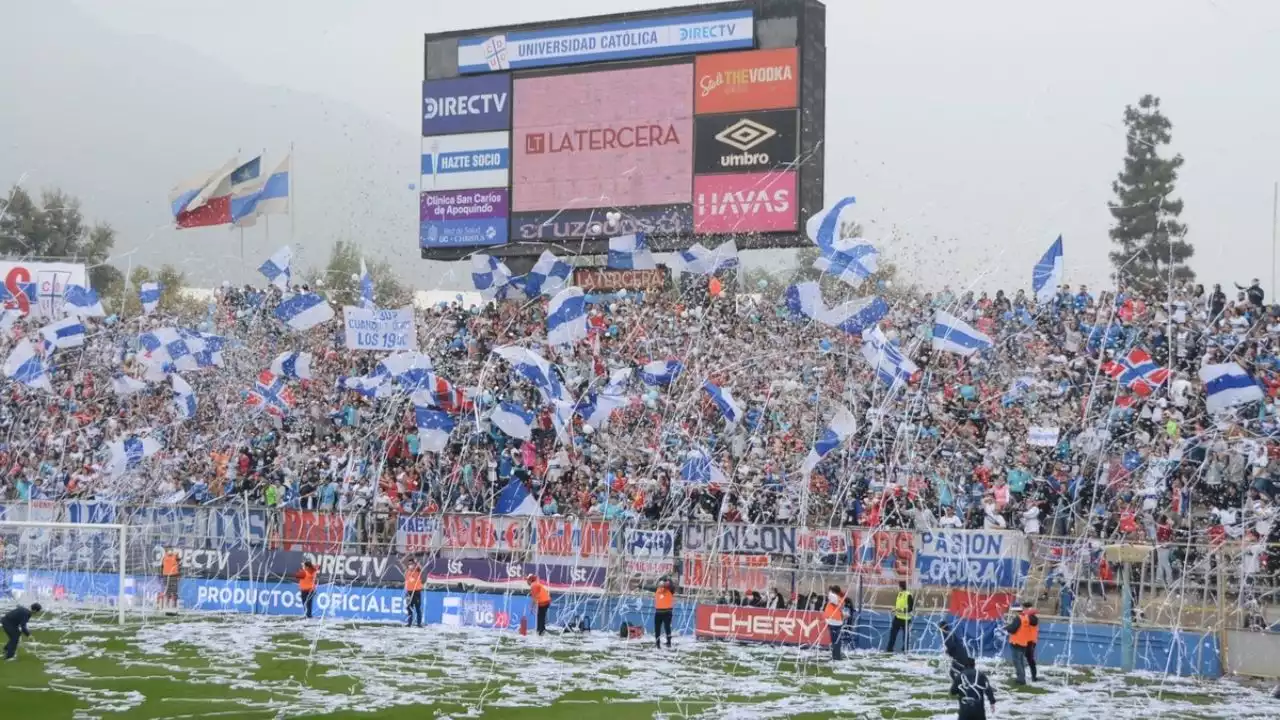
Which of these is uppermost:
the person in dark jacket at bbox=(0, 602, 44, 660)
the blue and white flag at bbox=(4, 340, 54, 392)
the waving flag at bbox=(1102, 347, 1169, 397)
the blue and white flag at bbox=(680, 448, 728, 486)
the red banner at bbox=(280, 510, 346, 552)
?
the blue and white flag at bbox=(4, 340, 54, 392)

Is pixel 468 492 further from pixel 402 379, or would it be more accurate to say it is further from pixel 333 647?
pixel 333 647

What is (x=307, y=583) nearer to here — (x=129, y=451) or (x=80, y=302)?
Result: (x=129, y=451)

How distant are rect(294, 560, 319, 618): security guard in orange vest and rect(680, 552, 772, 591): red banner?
783 centimetres

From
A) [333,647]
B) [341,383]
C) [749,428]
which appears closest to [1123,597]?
[749,428]

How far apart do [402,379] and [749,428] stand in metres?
7.74

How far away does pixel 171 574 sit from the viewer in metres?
36.1

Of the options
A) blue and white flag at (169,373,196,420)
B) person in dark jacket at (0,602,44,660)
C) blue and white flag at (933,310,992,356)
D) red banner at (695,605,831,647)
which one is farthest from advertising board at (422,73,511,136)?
person in dark jacket at (0,602,44,660)

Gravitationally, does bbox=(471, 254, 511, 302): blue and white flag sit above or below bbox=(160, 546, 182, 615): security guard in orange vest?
above

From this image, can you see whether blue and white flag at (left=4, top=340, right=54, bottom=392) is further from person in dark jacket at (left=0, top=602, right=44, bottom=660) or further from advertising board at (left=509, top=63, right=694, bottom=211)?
person in dark jacket at (left=0, top=602, right=44, bottom=660)

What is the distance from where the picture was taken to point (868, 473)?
3203 cm

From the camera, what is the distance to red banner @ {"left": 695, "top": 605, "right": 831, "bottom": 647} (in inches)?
1152

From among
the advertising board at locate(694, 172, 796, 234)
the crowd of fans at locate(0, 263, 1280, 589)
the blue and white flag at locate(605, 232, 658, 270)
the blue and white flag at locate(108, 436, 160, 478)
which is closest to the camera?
the crowd of fans at locate(0, 263, 1280, 589)

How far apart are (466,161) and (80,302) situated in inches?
451

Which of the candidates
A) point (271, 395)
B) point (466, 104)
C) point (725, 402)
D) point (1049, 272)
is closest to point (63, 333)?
point (271, 395)
